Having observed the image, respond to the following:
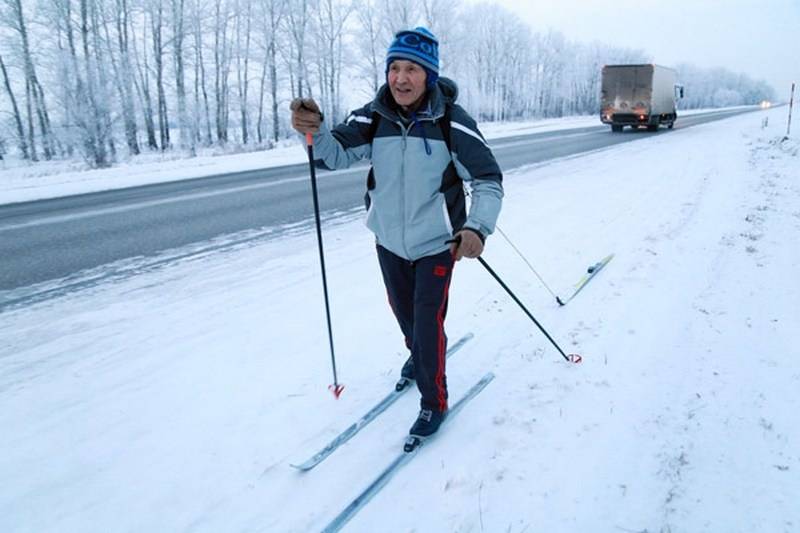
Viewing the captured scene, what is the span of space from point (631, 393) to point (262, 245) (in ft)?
16.8

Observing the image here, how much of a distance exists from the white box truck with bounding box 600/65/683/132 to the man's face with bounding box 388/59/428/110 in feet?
88.7

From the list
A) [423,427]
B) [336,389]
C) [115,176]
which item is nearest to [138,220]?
[336,389]

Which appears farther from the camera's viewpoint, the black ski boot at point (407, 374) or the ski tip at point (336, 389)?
the black ski boot at point (407, 374)

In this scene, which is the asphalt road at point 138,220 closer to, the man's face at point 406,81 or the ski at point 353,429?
the ski at point 353,429

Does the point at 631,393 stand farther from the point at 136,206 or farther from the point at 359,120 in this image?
the point at 136,206

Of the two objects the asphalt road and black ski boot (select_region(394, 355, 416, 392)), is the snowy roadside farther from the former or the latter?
black ski boot (select_region(394, 355, 416, 392))

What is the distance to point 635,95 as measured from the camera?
999 inches

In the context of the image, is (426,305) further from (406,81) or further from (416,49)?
(416,49)

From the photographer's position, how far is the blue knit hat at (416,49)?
240cm

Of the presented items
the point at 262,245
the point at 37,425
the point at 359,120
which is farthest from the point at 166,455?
the point at 262,245

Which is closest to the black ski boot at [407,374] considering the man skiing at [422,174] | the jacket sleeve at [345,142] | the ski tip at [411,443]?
the man skiing at [422,174]

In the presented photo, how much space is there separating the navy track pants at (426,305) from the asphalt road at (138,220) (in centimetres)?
425

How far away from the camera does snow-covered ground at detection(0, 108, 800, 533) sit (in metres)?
2.23

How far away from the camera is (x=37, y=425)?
290cm
